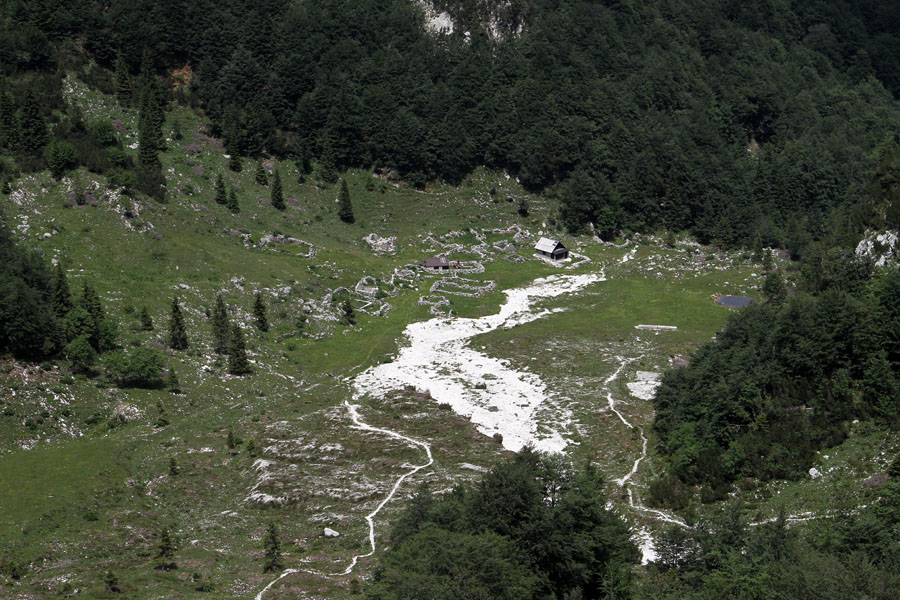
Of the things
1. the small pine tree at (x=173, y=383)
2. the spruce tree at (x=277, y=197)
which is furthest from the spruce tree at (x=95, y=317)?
the spruce tree at (x=277, y=197)

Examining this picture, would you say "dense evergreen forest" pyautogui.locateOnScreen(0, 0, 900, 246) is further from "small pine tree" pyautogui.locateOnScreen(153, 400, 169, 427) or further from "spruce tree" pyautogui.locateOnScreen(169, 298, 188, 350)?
"small pine tree" pyautogui.locateOnScreen(153, 400, 169, 427)

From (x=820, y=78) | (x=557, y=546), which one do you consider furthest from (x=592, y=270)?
(x=820, y=78)

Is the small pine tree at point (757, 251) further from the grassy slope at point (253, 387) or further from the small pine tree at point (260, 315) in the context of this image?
the small pine tree at point (260, 315)

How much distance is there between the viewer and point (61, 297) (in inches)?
3413

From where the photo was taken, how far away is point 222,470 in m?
73.7

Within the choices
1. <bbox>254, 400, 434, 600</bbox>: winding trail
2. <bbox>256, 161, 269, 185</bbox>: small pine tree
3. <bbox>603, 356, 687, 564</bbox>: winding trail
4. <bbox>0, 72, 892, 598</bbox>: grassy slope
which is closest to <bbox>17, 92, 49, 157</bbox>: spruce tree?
<bbox>0, 72, 892, 598</bbox>: grassy slope

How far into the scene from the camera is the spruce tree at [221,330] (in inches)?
3666

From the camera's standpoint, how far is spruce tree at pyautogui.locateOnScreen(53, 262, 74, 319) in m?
86.2

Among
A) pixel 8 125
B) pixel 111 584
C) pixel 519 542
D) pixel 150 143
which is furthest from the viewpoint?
pixel 150 143

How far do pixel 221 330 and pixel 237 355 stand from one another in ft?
15.1

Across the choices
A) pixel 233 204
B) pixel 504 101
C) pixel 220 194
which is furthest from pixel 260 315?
pixel 504 101

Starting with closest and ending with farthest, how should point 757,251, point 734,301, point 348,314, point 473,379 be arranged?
1. point 473,379
2. point 348,314
3. point 734,301
4. point 757,251

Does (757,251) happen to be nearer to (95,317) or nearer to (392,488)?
(392,488)

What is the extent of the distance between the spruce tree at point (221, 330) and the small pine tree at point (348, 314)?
1615 cm
